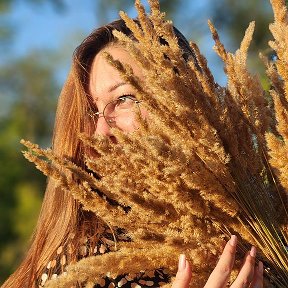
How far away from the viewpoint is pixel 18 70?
23.0 metres

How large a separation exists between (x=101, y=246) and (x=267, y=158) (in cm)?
50

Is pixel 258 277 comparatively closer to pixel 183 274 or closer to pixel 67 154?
pixel 183 274

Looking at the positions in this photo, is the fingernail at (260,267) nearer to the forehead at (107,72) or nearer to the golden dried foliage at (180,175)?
the golden dried foliage at (180,175)

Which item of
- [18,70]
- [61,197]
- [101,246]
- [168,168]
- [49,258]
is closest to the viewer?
[168,168]

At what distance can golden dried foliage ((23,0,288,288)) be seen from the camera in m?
1.39

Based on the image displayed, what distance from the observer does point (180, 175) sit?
137 centimetres

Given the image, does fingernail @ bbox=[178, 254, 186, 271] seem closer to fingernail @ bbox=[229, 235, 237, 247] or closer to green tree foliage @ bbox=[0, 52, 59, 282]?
fingernail @ bbox=[229, 235, 237, 247]

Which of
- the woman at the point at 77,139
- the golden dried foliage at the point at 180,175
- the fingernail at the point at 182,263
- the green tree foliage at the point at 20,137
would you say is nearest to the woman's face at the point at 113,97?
the woman at the point at 77,139

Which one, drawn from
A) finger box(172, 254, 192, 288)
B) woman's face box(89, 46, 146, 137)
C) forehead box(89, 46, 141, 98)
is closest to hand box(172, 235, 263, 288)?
finger box(172, 254, 192, 288)

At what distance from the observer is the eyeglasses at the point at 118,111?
188 centimetres

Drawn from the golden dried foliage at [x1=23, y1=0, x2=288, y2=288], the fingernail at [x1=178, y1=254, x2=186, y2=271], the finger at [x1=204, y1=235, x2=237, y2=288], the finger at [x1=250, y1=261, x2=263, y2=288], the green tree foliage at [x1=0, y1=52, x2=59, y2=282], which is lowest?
the finger at [x1=250, y1=261, x2=263, y2=288]

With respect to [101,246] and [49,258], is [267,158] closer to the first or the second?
[101,246]

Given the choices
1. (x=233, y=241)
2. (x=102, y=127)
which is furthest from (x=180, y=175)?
(x=102, y=127)

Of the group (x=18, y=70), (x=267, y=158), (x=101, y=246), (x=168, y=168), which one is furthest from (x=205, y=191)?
(x=18, y=70)
